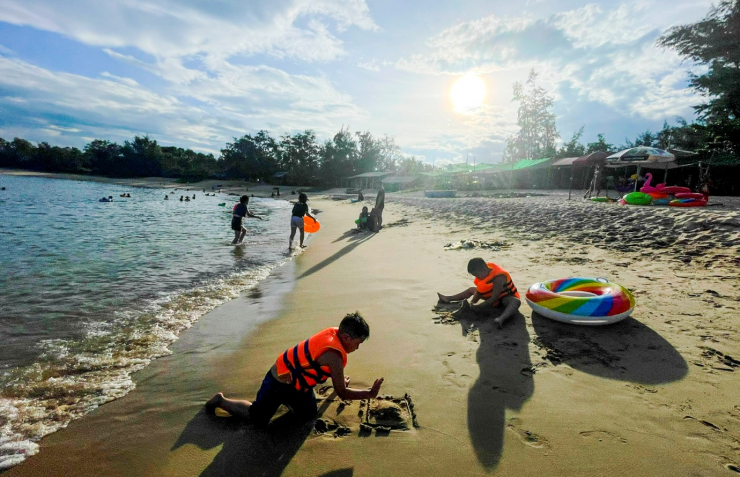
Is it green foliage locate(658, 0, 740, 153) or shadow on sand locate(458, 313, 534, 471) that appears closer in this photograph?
shadow on sand locate(458, 313, 534, 471)

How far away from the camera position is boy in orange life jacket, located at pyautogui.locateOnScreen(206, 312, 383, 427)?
2.76 meters

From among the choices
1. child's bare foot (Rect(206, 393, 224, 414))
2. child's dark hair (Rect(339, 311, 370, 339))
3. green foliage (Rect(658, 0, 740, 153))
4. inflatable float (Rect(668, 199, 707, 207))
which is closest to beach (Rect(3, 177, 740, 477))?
child's bare foot (Rect(206, 393, 224, 414))

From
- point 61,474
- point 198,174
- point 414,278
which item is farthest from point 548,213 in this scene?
point 198,174

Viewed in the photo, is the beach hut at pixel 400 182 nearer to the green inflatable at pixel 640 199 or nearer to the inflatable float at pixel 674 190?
the inflatable float at pixel 674 190

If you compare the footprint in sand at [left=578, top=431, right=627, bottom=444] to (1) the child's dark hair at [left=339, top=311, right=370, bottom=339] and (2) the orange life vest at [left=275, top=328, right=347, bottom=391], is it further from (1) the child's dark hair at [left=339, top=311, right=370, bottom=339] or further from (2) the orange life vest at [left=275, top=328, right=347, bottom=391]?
(2) the orange life vest at [left=275, top=328, right=347, bottom=391]

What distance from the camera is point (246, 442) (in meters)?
2.74

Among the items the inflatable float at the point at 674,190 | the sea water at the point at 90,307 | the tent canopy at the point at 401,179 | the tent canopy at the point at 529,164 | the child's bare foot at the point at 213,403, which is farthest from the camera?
the tent canopy at the point at 401,179

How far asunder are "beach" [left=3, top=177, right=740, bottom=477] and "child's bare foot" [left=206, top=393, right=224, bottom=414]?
0.15 m

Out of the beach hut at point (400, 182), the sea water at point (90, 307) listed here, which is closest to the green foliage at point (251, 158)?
the beach hut at point (400, 182)

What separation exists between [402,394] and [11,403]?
12.1 feet

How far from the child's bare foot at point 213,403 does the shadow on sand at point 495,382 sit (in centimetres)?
213

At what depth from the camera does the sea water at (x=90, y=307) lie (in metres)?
3.36

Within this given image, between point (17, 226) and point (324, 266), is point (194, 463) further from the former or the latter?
point (17, 226)

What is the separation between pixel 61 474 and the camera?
2473 mm
